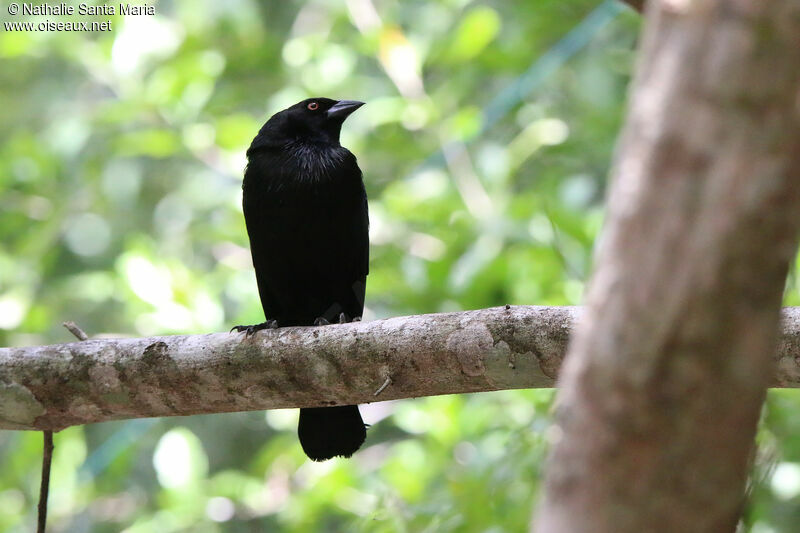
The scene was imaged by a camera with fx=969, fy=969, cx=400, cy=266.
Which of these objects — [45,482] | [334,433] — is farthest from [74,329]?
[334,433]

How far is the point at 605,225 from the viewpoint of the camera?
1135mm

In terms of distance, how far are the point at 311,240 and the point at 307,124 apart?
0.77 metres

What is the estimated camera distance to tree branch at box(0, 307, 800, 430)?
8.29ft

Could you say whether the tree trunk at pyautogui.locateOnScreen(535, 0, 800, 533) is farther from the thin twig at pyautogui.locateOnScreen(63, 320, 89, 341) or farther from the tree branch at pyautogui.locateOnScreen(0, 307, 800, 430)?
the thin twig at pyautogui.locateOnScreen(63, 320, 89, 341)

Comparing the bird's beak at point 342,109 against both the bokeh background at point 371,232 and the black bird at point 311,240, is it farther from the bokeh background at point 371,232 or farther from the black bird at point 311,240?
the bokeh background at point 371,232

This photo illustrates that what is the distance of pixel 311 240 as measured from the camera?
3.83m

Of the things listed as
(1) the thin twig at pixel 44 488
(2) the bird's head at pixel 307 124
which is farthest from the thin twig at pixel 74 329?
(2) the bird's head at pixel 307 124

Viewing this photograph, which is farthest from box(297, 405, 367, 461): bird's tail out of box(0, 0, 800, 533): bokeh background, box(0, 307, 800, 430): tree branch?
box(0, 307, 800, 430): tree branch

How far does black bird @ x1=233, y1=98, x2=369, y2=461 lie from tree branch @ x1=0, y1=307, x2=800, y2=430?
29.4 inches

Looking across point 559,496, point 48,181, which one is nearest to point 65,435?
point 48,181

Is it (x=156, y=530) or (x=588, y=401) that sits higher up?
(x=156, y=530)

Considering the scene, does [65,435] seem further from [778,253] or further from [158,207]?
[778,253]

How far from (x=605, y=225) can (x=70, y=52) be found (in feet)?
19.4

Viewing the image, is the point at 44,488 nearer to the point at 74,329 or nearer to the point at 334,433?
the point at 74,329
